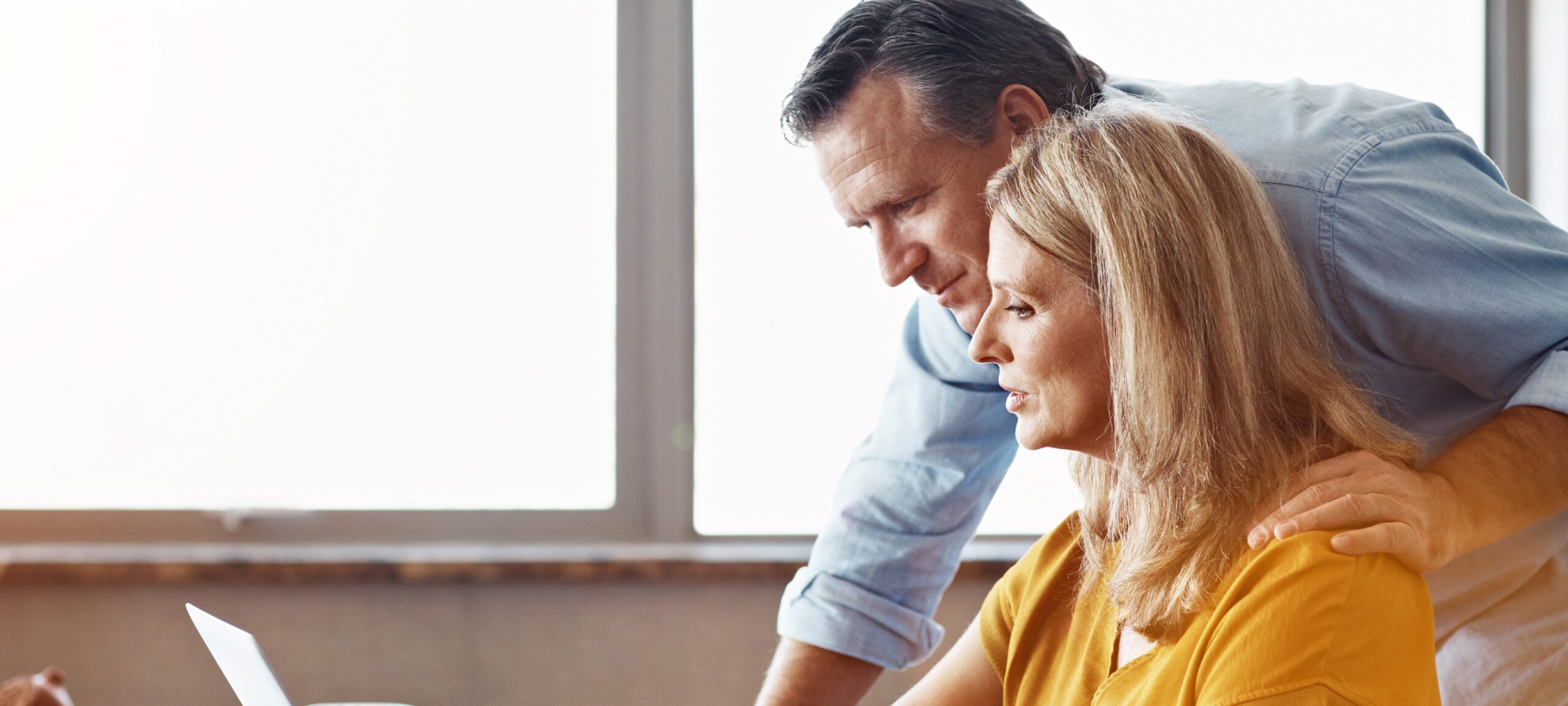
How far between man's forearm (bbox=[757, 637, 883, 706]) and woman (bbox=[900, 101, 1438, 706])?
16.1 inches

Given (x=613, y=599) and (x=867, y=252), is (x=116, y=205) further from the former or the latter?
(x=867, y=252)

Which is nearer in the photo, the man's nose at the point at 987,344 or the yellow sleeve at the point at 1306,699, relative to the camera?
the yellow sleeve at the point at 1306,699

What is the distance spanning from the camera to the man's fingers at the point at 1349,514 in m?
0.80

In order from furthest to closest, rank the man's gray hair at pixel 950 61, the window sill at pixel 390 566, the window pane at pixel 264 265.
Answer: the window pane at pixel 264 265
the window sill at pixel 390 566
the man's gray hair at pixel 950 61

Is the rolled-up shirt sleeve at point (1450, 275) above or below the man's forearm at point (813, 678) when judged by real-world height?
above

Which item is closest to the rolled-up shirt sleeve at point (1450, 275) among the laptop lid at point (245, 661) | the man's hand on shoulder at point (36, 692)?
the laptop lid at point (245, 661)

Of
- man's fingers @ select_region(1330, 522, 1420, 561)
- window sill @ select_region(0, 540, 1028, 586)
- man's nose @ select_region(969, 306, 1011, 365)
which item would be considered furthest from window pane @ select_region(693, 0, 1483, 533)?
man's fingers @ select_region(1330, 522, 1420, 561)

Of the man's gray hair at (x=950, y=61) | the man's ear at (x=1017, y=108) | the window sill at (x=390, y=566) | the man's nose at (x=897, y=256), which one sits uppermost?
the man's gray hair at (x=950, y=61)

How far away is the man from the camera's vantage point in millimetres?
911

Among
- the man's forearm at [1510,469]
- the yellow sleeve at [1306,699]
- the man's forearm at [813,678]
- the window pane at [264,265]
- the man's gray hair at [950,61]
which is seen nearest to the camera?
the yellow sleeve at [1306,699]

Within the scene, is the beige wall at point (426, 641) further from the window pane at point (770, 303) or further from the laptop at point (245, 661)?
the laptop at point (245, 661)

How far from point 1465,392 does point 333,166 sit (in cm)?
179

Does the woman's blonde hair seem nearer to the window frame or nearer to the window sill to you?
the window sill

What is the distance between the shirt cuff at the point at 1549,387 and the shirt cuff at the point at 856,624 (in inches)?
27.4
